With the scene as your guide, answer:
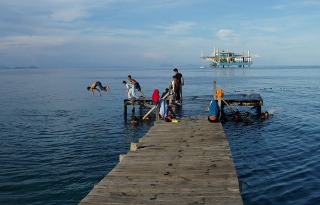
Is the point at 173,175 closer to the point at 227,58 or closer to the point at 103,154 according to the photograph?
the point at 103,154

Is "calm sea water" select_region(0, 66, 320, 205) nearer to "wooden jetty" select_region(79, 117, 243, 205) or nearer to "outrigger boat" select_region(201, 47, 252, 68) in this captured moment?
"wooden jetty" select_region(79, 117, 243, 205)

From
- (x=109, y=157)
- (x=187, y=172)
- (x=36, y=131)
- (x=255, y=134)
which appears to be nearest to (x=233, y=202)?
(x=187, y=172)

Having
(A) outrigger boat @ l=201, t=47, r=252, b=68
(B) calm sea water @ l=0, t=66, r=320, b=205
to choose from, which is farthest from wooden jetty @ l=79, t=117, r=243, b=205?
(A) outrigger boat @ l=201, t=47, r=252, b=68

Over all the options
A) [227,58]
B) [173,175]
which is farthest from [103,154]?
[227,58]

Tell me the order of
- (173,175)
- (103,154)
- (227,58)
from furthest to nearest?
1. (227,58)
2. (103,154)
3. (173,175)

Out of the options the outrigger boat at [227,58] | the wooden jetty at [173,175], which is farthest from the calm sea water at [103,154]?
the outrigger boat at [227,58]

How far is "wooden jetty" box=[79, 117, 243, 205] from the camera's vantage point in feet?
23.0

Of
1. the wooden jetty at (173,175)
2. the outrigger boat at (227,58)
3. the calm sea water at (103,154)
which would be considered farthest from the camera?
the outrigger boat at (227,58)

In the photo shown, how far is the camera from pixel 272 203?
1124 centimetres

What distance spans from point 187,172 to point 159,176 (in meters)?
0.75

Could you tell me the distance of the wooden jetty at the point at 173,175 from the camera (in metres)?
7.01

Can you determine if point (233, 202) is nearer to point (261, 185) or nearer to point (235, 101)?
point (261, 185)

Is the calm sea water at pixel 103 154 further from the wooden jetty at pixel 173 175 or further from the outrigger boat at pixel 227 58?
the outrigger boat at pixel 227 58

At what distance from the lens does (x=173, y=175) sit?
8531mm
